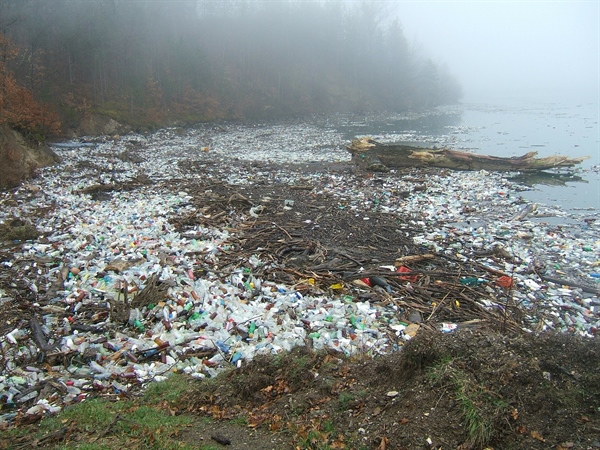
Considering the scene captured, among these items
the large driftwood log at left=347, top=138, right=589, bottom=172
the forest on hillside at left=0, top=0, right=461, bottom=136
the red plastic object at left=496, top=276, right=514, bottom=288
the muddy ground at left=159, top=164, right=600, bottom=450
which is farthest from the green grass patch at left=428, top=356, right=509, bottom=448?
the forest on hillside at left=0, top=0, right=461, bottom=136

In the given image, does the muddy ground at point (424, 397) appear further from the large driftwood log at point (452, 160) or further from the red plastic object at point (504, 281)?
the large driftwood log at point (452, 160)

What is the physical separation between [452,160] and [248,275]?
1348 centimetres

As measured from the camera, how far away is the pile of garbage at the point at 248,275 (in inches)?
213

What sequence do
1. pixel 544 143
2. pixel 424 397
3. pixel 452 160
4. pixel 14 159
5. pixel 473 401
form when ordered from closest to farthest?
pixel 473 401 < pixel 424 397 < pixel 14 159 < pixel 452 160 < pixel 544 143

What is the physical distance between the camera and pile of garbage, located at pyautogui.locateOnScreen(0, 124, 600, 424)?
5.40 metres

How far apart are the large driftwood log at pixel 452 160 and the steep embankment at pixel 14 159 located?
42.7 ft

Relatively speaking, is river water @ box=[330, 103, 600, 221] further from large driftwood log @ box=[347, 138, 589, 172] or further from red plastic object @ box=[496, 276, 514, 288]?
red plastic object @ box=[496, 276, 514, 288]

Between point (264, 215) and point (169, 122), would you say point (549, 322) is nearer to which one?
→ point (264, 215)

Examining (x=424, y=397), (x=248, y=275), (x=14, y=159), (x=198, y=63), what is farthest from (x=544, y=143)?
(x=198, y=63)

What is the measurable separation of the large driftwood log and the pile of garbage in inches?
138

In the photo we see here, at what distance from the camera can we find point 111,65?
141 feet

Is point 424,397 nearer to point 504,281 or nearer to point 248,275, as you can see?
point 248,275

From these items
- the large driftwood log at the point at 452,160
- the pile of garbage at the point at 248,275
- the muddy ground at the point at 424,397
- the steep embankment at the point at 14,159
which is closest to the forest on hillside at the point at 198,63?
the steep embankment at the point at 14,159

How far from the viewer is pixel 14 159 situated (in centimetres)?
1467
